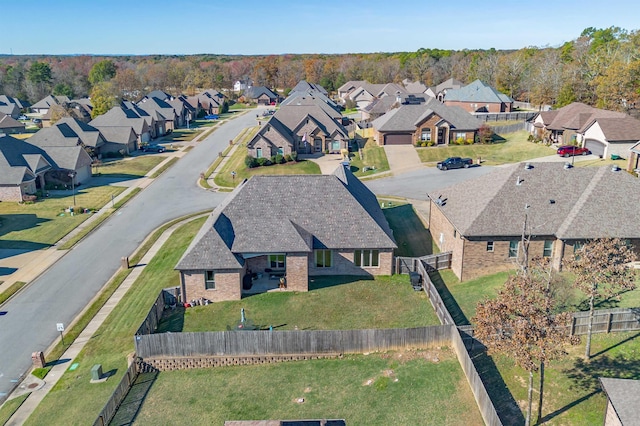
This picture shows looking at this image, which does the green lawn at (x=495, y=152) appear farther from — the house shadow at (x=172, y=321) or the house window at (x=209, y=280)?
the house shadow at (x=172, y=321)

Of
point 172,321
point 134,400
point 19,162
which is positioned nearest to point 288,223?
point 172,321

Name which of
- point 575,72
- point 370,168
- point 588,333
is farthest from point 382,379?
point 575,72

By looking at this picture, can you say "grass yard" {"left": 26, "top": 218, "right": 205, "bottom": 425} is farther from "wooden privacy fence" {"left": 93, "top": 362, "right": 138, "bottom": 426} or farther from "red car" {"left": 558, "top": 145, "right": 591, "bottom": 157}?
"red car" {"left": 558, "top": 145, "right": 591, "bottom": 157}

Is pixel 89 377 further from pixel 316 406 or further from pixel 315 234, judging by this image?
pixel 315 234

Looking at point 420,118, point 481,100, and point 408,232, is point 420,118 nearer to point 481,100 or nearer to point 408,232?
point 481,100

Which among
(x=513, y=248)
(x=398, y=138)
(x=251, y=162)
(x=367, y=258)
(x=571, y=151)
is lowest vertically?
(x=367, y=258)

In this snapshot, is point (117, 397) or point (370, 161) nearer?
point (117, 397)
